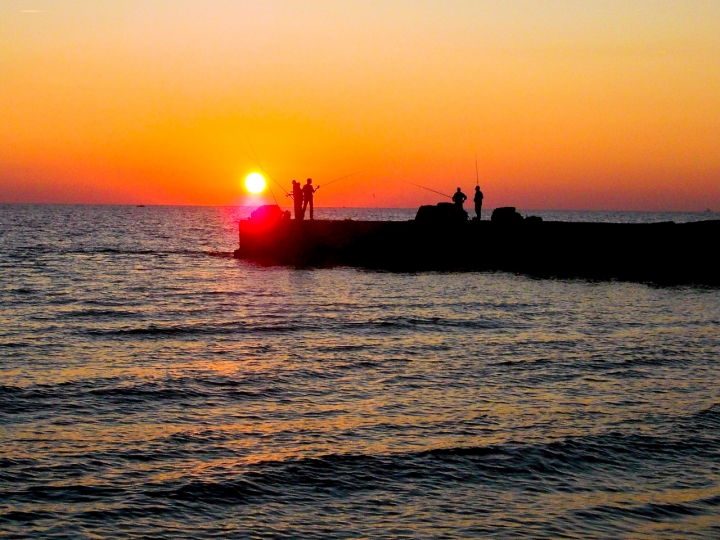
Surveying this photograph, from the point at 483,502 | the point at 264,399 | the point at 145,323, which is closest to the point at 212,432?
the point at 264,399

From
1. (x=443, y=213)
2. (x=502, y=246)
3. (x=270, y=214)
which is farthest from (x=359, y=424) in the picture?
(x=270, y=214)

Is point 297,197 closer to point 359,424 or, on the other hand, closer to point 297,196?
point 297,196

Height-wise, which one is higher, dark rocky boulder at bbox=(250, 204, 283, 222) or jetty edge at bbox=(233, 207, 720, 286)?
dark rocky boulder at bbox=(250, 204, 283, 222)

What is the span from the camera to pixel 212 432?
30.6 ft

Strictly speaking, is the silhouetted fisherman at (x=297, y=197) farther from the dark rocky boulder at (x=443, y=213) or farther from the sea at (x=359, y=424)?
the sea at (x=359, y=424)

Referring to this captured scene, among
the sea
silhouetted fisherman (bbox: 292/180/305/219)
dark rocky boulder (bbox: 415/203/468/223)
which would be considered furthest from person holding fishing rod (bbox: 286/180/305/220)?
the sea

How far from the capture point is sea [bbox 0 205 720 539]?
23.2 ft

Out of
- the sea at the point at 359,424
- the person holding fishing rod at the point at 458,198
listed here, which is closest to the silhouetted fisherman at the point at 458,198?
the person holding fishing rod at the point at 458,198

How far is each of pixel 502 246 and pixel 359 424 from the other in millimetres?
24801

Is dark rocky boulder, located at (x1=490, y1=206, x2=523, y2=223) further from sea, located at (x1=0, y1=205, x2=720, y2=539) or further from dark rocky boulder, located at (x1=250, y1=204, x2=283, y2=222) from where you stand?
sea, located at (x1=0, y1=205, x2=720, y2=539)

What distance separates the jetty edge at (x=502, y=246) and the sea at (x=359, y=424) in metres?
11.8

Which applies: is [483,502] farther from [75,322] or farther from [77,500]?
A: [75,322]

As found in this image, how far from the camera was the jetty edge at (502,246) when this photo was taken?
30797 mm

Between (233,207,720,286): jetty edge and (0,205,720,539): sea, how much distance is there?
38.6 ft
